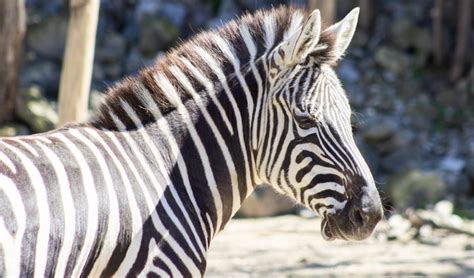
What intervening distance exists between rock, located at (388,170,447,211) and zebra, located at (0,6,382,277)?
8.30m

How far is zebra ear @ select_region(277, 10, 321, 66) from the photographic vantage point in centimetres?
369

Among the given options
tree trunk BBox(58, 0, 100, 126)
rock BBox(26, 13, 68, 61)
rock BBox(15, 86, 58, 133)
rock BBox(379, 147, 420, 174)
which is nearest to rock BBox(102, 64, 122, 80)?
rock BBox(26, 13, 68, 61)

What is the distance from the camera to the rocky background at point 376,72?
1387 centimetres

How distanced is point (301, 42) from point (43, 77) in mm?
12485

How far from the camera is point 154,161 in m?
3.63

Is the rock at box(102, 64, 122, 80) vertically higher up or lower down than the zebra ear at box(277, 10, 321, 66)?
higher up

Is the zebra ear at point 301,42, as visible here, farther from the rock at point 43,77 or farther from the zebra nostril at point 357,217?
the rock at point 43,77

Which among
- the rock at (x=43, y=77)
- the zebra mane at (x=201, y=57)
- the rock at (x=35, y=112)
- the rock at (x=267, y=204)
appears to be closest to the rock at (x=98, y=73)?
the rock at (x=43, y=77)

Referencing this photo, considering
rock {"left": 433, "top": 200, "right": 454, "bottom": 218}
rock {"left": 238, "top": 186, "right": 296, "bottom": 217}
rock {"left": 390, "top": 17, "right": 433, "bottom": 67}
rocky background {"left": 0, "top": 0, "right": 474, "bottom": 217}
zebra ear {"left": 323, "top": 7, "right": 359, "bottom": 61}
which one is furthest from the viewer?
rock {"left": 390, "top": 17, "right": 433, "bottom": 67}

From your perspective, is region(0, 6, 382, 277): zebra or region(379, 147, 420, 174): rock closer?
region(0, 6, 382, 277): zebra

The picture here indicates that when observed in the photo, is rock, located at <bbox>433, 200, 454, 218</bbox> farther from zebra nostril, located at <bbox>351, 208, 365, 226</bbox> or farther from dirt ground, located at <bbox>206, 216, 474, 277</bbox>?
zebra nostril, located at <bbox>351, 208, 365, 226</bbox>

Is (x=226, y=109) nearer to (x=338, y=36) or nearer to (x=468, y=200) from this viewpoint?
(x=338, y=36)

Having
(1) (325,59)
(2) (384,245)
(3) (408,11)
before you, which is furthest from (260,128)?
(3) (408,11)

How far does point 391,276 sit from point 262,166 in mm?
4311
